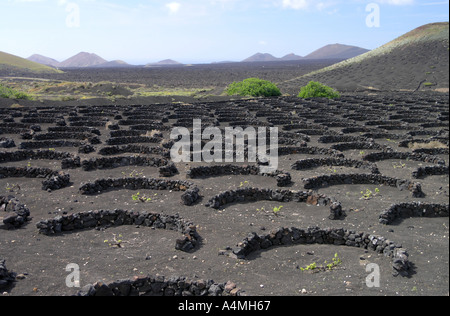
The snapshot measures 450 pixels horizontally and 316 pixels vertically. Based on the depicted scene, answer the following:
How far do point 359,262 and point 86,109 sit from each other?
114ft

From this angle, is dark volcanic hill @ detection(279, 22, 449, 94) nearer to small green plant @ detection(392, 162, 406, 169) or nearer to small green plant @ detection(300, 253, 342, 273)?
small green plant @ detection(392, 162, 406, 169)

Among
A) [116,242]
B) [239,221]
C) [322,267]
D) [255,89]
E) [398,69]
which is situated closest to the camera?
[322,267]

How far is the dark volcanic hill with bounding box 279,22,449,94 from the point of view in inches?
2594

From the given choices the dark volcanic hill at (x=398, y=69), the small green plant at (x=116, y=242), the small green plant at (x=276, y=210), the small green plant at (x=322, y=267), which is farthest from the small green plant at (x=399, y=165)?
the dark volcanic hill at (x=398, y=69)

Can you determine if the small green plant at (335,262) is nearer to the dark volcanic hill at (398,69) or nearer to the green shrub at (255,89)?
the green shrub at (255,89)

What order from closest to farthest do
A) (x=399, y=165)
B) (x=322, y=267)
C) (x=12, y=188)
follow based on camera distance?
(x=322, y=267)
(x=12, y=188)
(x=399, y=165)

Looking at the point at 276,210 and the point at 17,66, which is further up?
the point at 17,66

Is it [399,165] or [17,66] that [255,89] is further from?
[17,66]

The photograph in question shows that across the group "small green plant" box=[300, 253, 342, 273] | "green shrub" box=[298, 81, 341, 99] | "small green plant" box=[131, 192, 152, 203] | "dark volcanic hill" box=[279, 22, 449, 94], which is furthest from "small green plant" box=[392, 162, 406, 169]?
"dark volcanic hill" box=[279, 22, 449, 94]

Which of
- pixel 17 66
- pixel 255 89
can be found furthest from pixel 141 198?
pixel 17 66

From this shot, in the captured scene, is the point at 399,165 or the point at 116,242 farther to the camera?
the point at 399,165

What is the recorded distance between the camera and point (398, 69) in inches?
2963

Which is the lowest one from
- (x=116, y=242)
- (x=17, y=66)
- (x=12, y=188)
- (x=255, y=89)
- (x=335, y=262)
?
(x=116, y=242)
